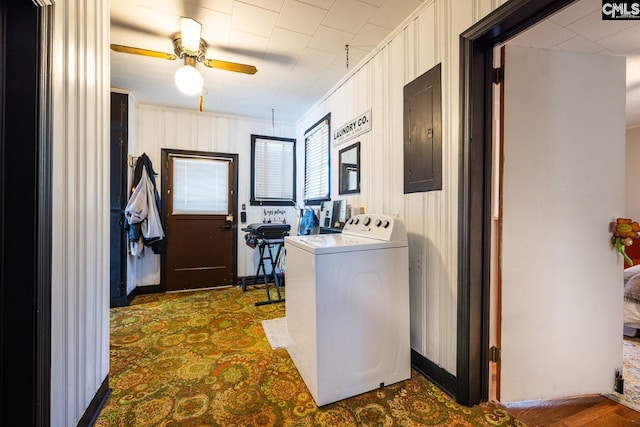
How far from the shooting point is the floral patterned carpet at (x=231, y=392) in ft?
4.62

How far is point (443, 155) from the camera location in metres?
1.67

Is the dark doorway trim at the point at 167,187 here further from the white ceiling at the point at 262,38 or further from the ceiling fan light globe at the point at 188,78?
the ceiling fan light globe at the point at 188,78

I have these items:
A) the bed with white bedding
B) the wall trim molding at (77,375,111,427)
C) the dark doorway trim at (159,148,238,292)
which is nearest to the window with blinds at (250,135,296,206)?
the dark doorway trim at (159,148,238,292)

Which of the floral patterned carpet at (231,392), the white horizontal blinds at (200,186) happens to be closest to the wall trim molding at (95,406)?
the floral patterned carpet at (231,392)

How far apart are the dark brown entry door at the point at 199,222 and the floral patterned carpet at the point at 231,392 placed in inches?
54.3

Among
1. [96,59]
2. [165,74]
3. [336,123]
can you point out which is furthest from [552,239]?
[165,74]

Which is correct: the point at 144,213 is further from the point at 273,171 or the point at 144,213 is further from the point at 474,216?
the point at 474,216

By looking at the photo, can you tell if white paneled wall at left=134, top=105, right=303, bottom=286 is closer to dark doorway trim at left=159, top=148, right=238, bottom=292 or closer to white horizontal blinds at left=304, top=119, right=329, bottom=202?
dark doorway trim at left=159, top=148, right=238, bottom=292

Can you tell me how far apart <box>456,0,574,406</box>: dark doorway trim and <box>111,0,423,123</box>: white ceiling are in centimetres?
73

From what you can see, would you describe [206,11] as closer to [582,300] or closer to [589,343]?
[582,300]

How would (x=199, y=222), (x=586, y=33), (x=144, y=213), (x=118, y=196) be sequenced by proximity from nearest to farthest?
(x=586, y=33) → (x=118, y=196) → (x=144, y=213) → (x=199, y=222)

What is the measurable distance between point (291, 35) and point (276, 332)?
257cm

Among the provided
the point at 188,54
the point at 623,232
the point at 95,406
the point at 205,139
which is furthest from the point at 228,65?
the point at 623,232

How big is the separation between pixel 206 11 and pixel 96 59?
2.84 ft
